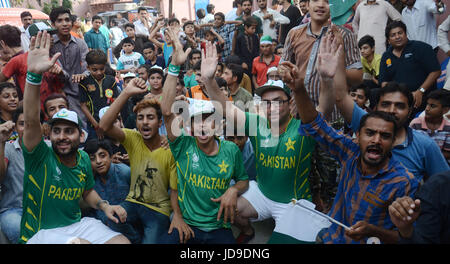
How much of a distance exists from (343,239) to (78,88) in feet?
14.1

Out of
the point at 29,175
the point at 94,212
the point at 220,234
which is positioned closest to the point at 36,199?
the point at 29,175

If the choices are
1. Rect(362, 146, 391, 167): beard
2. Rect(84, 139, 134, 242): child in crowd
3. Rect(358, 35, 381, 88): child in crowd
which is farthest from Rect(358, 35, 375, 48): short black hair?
Rect(84, 139, 134, 242): child in crowd

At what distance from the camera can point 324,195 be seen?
387 cm

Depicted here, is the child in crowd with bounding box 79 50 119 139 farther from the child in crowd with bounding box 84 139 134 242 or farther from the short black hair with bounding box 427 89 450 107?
the short black hair with bounding box 427 89 450 107

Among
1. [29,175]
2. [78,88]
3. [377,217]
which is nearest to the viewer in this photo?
[377,217]

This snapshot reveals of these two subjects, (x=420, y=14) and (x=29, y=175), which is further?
Answer: (x=420, y=14)

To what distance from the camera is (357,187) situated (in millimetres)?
2906

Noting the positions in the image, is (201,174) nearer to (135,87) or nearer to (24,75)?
(135,87)

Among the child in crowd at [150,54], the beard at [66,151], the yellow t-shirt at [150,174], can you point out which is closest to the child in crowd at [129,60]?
the child in crowd at [150,54]

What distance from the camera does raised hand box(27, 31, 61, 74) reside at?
305cm

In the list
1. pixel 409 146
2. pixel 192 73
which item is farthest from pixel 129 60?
pixel 409 146

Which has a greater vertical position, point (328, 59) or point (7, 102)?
point (328, 59)

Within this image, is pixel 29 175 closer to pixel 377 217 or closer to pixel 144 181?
pixel 144 181

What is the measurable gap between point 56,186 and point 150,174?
0.88 metres
